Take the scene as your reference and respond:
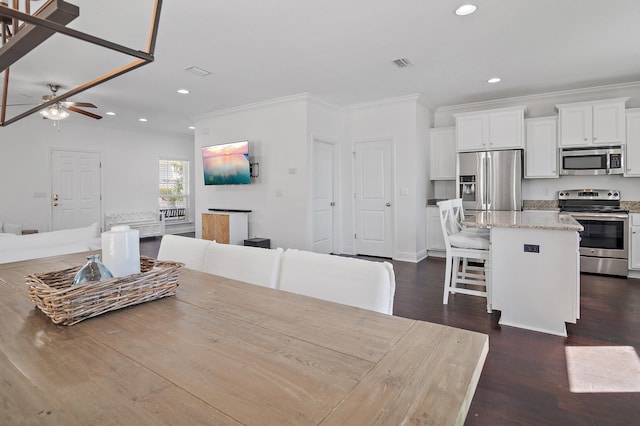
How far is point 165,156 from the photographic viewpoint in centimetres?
851

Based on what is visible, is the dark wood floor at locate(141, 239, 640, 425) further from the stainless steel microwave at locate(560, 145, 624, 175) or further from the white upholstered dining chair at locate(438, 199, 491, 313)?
the stainless steel microwave at locate(560, 145, 624, 175)

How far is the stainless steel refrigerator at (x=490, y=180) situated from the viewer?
16.7ft

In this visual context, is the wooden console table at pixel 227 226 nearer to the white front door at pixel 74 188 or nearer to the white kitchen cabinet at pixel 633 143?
the white front door at pixel 74 188

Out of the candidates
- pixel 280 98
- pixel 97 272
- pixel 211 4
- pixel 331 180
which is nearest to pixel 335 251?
pixel 331 180

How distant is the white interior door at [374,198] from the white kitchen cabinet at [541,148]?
6.68 ft

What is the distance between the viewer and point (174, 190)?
8961mm

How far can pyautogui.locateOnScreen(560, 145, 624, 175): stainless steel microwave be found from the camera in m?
4.62

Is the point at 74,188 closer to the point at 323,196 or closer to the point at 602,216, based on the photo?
the point at 323,196

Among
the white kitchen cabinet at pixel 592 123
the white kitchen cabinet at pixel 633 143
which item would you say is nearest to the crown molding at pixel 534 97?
the white kitchen cabinet at pixel 592 123

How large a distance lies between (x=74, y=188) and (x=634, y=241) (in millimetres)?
9455

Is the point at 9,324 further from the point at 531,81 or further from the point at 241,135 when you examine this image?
the point at 531,81

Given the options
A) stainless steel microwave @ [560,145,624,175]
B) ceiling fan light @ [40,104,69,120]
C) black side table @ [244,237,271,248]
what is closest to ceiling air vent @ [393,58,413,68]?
stainless steel microwave @ [560,145,624,175]

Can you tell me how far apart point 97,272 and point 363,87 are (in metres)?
4.43

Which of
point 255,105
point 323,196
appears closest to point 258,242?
point 323,196
